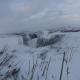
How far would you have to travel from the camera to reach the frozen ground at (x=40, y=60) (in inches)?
750

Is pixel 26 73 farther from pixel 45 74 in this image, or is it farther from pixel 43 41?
pixel 43 41

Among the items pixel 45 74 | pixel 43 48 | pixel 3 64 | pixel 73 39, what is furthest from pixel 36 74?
pixel 73 39

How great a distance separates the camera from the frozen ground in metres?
19.1

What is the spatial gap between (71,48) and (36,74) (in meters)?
6.48

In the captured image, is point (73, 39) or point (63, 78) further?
point (73, 39)

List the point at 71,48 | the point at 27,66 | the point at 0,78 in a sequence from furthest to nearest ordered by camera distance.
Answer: the point at 71,48 < the point at 27,66 < the point at 0,78

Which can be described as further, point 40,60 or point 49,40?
point 49,40

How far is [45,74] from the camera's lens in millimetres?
19328

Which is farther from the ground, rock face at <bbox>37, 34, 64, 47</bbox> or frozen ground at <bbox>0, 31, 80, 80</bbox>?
rock face at <bbox>37, 34, 64, 47</bbox>

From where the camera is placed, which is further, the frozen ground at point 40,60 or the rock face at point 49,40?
the rock face at point 49,40

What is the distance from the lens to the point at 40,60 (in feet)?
72.1

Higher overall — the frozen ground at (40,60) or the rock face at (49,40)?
the rock face at (49,40)

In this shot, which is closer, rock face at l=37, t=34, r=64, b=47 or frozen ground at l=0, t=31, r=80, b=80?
frozen ground at l=0, t=31, r=80, b=80

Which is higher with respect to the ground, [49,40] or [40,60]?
[49,40]
